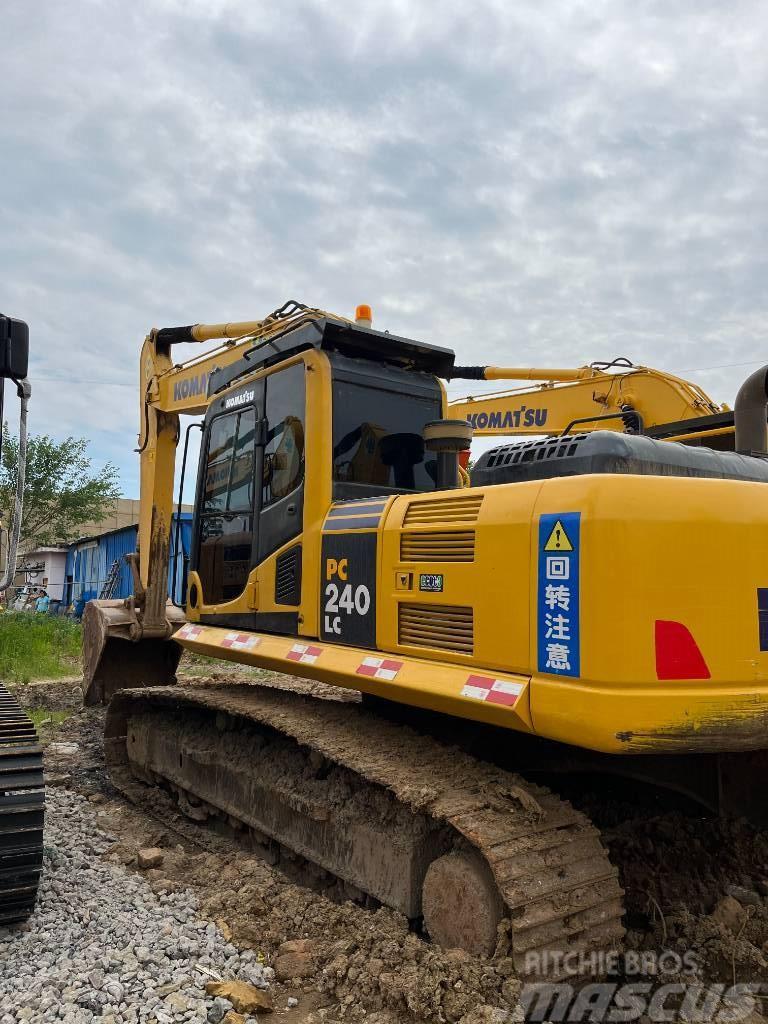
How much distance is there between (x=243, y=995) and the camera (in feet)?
10.1

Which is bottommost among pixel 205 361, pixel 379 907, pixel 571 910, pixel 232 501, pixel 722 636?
pixel 379 907

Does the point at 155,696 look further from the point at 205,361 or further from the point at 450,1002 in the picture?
the point at 450,1002

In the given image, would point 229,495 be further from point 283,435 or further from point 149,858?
point 149,858

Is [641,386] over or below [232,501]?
over

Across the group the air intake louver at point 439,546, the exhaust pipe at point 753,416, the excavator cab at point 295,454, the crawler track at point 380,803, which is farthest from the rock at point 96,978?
the exhaust pipe at point 753,416

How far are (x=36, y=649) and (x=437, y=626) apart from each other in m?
11.2

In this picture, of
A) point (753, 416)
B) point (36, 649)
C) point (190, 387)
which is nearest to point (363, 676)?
point (753, 416)

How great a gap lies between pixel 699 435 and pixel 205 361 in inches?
164

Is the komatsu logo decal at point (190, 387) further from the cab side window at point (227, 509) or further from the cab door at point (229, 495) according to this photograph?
the cab side window at point (227, 509)

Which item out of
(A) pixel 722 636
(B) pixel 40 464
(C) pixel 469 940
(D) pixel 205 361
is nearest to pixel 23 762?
(C) pixel 469 940

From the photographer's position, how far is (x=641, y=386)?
878cm

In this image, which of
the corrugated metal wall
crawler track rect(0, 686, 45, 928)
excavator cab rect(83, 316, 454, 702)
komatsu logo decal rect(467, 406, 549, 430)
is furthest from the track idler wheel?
the corrugated metal wall

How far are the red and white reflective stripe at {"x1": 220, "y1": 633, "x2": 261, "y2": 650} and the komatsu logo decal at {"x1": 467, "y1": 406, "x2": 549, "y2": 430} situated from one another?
5455 millimetres

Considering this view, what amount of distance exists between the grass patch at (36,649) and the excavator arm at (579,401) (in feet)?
23.1
